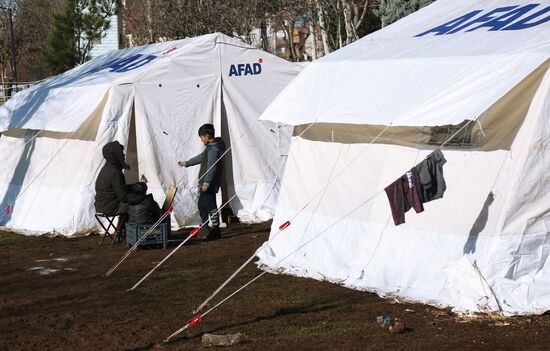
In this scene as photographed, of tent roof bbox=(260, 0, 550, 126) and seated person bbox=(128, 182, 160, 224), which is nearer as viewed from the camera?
tent roof bbox=(260, 0, 550, 126)

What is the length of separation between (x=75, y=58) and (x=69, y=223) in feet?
79.4

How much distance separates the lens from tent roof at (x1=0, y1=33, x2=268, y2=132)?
1345 cm

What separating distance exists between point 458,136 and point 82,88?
7.38 meters

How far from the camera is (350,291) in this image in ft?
28.9

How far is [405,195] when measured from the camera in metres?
7.94

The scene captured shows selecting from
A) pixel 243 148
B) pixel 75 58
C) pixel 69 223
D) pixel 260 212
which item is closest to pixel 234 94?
pixel 243 148

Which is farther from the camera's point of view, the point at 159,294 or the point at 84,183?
the point at 84,183

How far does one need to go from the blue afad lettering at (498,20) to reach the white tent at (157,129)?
4.85 m

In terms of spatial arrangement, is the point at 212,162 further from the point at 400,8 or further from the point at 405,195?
the point at 400,8

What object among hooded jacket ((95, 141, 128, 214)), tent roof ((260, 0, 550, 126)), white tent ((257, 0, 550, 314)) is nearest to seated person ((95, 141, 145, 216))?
hooded jacket ((95, 141, 128, 214))

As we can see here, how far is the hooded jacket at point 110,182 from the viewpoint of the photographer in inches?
481

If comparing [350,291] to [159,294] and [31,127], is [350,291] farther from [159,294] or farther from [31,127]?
[31,127]

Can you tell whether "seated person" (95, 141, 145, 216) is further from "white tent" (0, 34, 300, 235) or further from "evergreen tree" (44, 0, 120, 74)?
"evergreen tree" (44, 0, 120, 74)

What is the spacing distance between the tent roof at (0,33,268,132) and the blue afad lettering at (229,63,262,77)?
0.32 m
